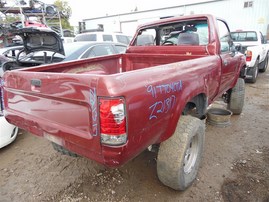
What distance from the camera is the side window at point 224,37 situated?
11.0ft

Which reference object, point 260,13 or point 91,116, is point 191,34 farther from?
point 260,13

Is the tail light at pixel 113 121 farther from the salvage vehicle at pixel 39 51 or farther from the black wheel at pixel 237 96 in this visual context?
the black wheel at pixel 237 96

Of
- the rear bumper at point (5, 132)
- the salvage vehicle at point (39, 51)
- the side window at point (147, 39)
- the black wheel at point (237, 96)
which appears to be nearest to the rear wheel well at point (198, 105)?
the side window at point (147, 39)

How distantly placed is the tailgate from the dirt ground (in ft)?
2.87

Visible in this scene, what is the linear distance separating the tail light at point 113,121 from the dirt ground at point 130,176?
1.16m

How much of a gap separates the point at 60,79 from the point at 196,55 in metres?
2.10

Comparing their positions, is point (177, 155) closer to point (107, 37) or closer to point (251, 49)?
point (251, 49)

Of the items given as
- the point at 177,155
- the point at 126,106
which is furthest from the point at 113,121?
the point at 177,155

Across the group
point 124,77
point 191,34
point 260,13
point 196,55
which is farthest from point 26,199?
point 260,13

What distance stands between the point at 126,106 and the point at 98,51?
12.7ft

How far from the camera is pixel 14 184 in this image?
259 cm

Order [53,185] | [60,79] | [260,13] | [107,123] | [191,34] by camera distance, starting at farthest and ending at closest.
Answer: [260,13] → [191,34] → [53,185] → [60,79] → [107,123]

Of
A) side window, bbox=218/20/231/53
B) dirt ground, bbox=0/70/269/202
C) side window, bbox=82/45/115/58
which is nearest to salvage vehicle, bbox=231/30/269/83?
side window, bbox=218/20/231/53

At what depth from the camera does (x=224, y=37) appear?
3.52 meters
